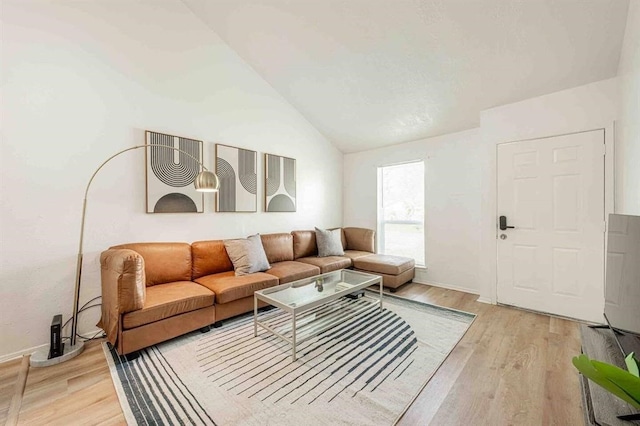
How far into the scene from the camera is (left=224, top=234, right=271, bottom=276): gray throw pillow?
3.00 metres

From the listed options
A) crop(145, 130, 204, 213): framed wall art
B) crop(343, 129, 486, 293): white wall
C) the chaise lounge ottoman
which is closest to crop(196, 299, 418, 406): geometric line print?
the chaise lounge ottoman

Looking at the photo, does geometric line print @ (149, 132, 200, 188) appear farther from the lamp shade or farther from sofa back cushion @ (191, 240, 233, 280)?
sofa back cushion @ (191, 240, 233, 280)

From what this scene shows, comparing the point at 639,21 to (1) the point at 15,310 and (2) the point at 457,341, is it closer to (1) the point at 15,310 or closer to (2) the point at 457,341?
(2) the point at 457,341

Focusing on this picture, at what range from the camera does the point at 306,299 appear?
236cm

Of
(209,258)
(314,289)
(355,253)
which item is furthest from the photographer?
(355,253)

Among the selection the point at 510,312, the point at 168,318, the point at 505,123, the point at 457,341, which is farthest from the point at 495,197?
the point at 168,318

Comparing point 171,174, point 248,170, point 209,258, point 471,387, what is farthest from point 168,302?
point 471,387

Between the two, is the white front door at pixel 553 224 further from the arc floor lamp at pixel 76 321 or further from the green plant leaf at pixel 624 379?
the arc floor lamp at pixel 76 321

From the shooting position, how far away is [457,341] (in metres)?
2.32

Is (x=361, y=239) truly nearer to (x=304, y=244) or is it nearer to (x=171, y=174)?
(x=304, y=244)

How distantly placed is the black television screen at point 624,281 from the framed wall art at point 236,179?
347 cm

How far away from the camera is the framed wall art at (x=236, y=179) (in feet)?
11.0

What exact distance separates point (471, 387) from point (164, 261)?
2.89 metres

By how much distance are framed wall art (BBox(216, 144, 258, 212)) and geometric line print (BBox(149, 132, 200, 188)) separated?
314 millimetres
